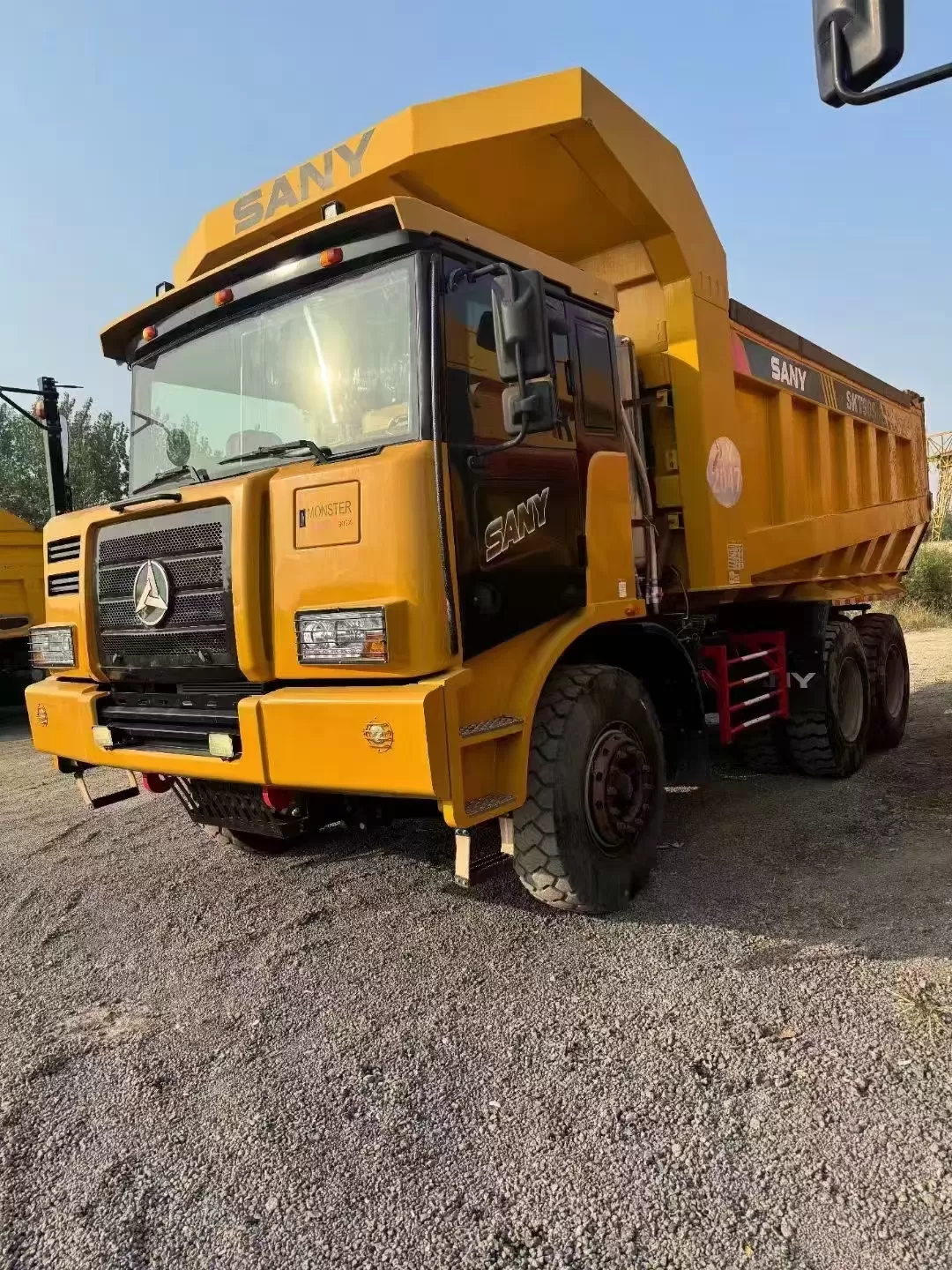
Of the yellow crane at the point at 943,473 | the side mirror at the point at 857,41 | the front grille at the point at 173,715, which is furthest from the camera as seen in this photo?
the yellow crane at the point at 943,473

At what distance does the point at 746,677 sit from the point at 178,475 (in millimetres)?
3588

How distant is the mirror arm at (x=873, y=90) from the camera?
2.40 metres

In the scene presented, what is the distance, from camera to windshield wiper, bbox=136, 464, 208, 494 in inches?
149

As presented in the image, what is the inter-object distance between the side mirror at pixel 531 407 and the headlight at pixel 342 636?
0.88 m

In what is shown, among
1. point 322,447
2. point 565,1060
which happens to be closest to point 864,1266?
point 565,1060

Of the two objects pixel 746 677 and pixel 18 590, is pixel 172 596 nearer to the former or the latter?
pixel 746 677

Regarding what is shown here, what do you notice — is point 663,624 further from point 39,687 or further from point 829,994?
point 39,687

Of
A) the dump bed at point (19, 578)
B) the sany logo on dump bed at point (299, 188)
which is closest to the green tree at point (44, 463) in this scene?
the dump bed at point (19, 578)

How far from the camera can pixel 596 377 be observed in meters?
4.13

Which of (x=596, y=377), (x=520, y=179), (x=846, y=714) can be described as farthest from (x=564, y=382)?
(x=846, y=714)

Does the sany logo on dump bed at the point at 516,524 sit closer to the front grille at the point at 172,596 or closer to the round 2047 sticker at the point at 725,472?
the front grille at the point at 172,596

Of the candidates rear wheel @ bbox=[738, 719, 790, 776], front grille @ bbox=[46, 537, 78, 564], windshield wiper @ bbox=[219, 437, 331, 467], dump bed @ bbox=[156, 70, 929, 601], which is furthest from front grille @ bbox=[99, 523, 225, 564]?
rear wheel @ bbox=[738, 719, 790, 776]

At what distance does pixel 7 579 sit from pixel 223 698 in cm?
909

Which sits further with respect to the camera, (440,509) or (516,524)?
(516,524)
